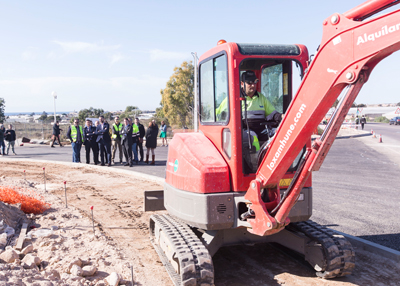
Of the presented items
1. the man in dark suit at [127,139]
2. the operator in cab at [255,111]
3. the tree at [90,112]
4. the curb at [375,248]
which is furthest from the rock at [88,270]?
the tree at [90,112]

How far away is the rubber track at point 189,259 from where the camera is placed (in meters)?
4.08

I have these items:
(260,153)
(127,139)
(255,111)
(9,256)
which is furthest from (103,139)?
(260,153)

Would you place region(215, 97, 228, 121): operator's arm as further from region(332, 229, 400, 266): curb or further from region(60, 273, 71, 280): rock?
region(332, 229, 400, 266): curb

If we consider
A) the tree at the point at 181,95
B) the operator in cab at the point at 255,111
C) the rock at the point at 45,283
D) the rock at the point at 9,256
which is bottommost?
the rock at the point at 45,283

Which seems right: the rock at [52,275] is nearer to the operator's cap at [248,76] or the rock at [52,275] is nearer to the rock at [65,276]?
the rock at [65,276]

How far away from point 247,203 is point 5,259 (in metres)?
3.23

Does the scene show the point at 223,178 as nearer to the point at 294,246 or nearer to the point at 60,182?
the point at 294,246

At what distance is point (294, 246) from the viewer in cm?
500

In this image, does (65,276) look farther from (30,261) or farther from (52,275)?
(30,261)

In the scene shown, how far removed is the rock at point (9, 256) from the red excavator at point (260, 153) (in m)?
1.98

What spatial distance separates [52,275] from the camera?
4473 millimetres

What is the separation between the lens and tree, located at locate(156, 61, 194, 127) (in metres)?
36.3

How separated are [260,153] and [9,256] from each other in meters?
3.52

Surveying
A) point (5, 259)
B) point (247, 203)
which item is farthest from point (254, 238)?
point (5, 259)
